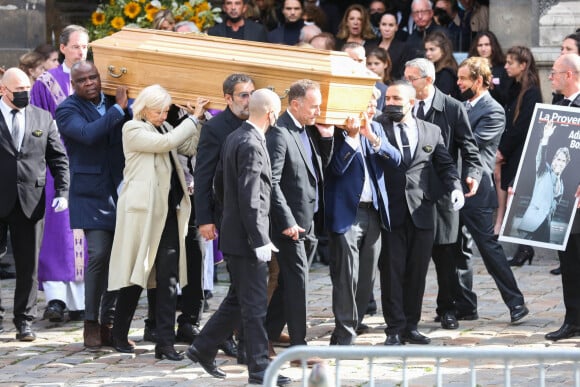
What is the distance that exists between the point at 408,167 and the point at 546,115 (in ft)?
3.59

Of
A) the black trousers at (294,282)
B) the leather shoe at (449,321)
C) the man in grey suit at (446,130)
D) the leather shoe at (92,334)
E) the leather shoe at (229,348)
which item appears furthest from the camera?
the leather shoe at (449,321)

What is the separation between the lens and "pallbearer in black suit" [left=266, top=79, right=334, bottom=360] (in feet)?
28.4

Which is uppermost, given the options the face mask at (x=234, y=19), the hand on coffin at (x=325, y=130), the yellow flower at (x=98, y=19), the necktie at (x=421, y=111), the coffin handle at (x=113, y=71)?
the yellow flower at (x=98, y=19)

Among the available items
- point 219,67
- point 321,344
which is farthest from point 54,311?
point 219,67

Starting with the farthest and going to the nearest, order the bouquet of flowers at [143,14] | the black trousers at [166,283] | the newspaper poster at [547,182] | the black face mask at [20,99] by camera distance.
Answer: the bouquet of flowers at [143,14], the black face mask at [20,99], the newspaper poster at [547,182], the black trousers at [166,283]

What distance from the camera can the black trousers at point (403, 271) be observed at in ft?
31.7

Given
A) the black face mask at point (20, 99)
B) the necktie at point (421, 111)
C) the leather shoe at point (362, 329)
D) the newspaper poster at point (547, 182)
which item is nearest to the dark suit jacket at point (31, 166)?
the black face mask at point (20, 99)

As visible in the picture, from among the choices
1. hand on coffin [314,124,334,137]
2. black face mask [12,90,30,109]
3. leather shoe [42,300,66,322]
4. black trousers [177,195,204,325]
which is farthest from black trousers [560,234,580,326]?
black face mask [12,90,30,109]

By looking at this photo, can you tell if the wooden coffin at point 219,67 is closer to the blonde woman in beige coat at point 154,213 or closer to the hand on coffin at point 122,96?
the hand on coffin at point 122,96

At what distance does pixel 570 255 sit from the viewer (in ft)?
32.5

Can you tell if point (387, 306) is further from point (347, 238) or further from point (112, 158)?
point (112, 158)

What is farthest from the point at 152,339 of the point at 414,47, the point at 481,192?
the point at 414,47

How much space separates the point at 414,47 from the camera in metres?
13.3

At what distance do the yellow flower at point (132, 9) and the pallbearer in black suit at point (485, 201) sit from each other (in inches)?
179
